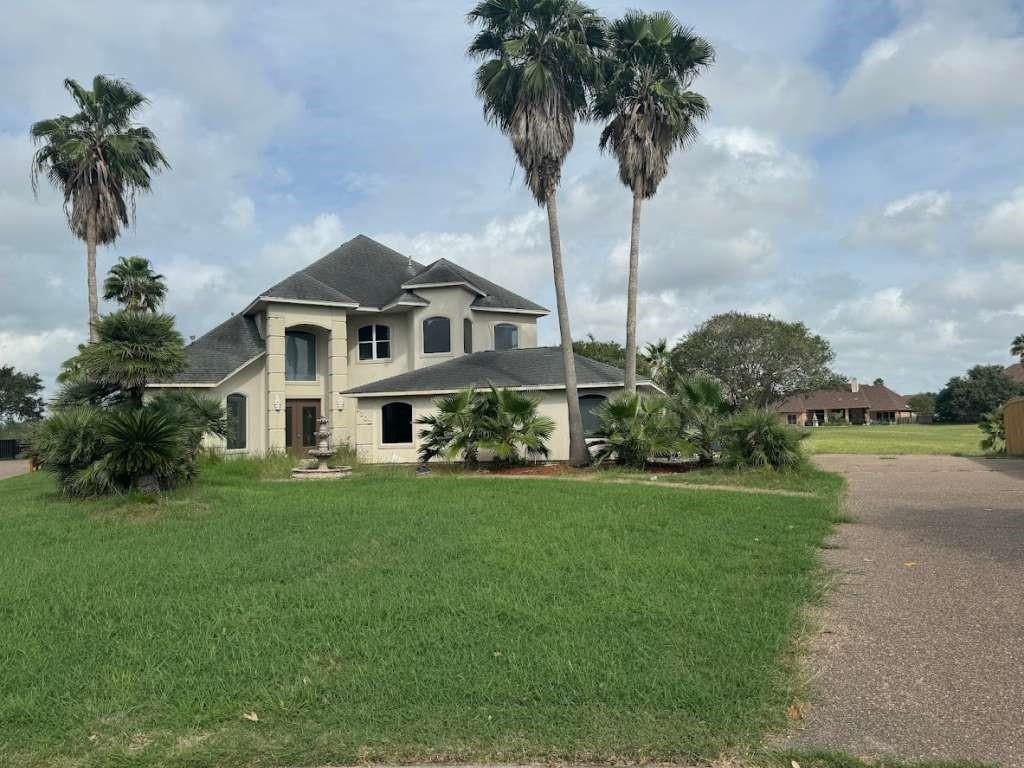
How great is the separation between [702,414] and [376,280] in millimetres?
15854

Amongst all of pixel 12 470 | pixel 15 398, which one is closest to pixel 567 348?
pixel 12 470

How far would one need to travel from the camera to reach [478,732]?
13.3ft

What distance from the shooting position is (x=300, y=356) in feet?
90.7

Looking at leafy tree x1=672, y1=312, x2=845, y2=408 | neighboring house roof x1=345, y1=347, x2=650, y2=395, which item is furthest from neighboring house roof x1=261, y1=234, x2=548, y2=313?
leafy tree x1=672, y1=312, x2=845, y2=408

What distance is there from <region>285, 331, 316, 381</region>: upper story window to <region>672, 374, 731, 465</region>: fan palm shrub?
46.8 feet

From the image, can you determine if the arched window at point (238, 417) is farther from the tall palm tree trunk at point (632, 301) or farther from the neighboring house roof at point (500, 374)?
the tall palm tree trunk at point (632, 301)

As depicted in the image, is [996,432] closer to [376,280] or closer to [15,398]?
[376,280]

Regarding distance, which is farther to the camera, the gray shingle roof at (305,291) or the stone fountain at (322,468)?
the gray shingle roof at (305,291)

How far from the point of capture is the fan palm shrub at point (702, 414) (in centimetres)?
1894

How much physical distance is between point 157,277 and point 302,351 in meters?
8.50

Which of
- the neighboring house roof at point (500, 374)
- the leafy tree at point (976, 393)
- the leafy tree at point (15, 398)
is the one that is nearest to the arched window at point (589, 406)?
the neighboring house roof at point (500, 374)

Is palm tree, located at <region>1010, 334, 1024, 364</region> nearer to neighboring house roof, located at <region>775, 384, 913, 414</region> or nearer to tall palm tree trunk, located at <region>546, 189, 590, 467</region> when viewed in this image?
neighboring house roof, located at <region>775, 384, 913, 414</region>

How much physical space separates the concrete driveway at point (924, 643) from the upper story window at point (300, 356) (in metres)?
21.3

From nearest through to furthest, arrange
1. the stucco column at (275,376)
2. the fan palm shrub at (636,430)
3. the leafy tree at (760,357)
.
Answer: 1. the fan palm shrub at (636,430)
2. the stucco column at (275,376)
3. the leafy tree at (760,357)
